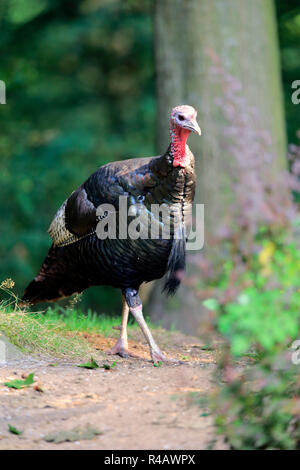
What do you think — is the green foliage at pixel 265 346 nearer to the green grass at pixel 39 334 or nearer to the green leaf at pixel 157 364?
the green leaf at pixel 157 364

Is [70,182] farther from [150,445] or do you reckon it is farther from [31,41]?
[150,445]

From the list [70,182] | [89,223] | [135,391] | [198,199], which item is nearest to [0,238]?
[70,182]

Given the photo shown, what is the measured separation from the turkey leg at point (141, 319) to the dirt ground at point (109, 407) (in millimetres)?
216

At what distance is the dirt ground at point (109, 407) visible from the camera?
10.9ft

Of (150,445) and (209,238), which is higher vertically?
(209,238)

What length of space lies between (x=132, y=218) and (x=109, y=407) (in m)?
1.63

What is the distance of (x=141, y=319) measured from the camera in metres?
5.26

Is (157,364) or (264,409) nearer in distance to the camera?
(264,409)

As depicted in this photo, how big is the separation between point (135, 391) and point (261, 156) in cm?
163
